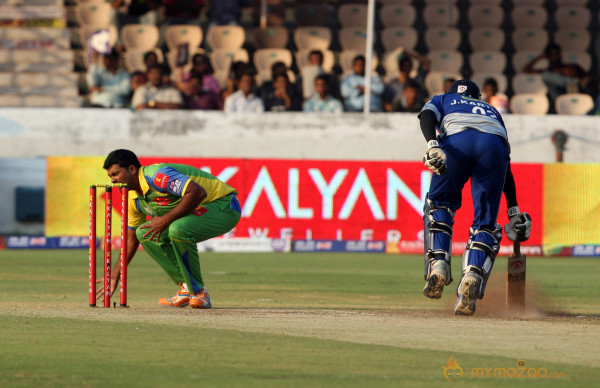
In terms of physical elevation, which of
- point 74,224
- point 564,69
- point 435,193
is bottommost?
point 74,224

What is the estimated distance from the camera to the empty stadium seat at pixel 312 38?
910 inches

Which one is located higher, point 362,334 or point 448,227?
point 448,227

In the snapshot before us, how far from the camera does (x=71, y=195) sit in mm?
18562

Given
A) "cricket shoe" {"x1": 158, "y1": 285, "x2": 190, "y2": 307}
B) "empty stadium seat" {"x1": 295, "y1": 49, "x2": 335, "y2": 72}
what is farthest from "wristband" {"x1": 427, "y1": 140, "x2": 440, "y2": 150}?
"empty stadium seat" {"x1": 295, "y1": 49, "x2": 335, "y2": 72}

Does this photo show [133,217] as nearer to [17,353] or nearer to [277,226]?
[17,353]

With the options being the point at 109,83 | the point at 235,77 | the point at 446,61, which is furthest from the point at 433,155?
the point at 446,61

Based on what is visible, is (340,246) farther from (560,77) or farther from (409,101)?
(560,77)

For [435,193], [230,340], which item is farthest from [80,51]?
[230,340]

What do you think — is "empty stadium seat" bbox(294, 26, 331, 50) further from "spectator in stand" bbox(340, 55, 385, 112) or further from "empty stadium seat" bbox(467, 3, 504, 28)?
"empty stadium seat" bbox(467, 3, 504, 28)

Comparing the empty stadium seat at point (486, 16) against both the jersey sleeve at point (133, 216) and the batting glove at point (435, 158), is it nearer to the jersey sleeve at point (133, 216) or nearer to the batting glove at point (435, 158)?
the jersey sleeve at point (133, 216)

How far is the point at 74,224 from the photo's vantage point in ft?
60.7

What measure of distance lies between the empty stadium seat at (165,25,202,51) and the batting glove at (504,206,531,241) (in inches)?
564

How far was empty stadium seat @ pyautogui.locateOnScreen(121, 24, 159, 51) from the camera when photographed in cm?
2256

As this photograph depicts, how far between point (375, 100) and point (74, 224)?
5967mm
